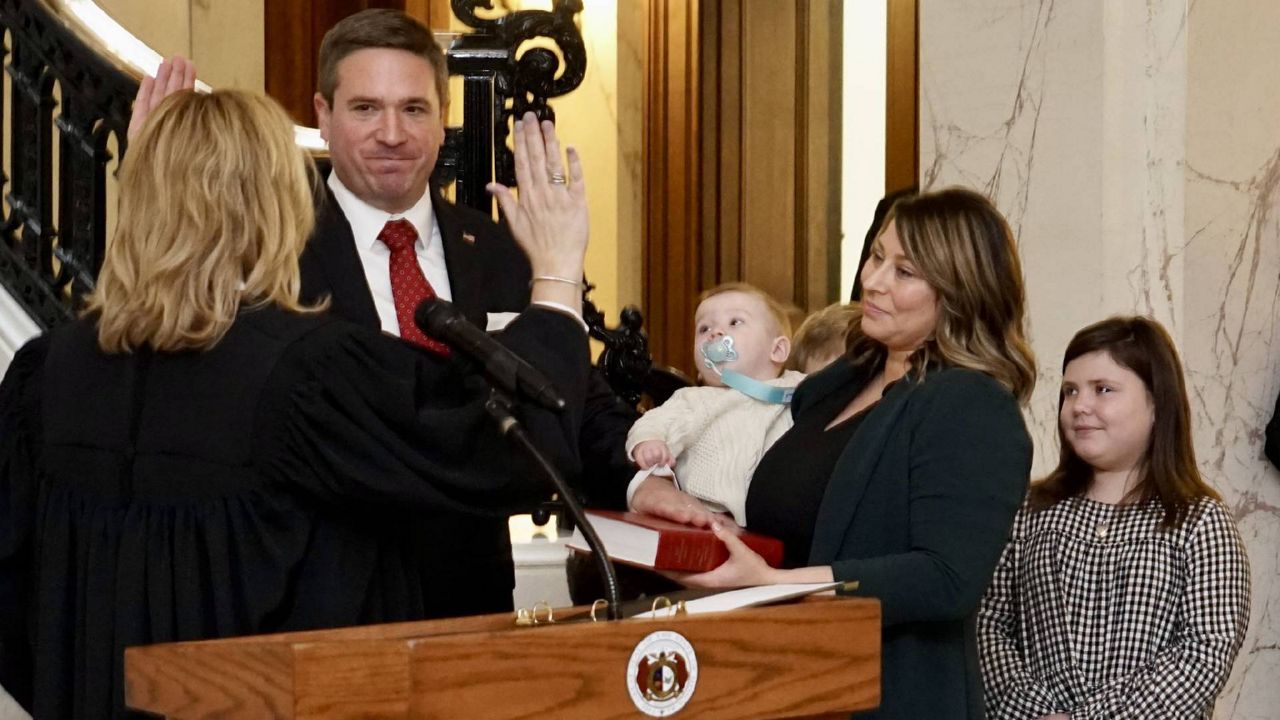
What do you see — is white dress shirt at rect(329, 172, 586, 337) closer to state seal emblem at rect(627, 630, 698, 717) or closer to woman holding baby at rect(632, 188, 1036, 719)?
woman holding baby at rect(632, 188, 1036, 719)

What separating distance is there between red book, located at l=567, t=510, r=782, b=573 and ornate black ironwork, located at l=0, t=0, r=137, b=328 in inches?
85.9

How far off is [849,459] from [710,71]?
16.0ft

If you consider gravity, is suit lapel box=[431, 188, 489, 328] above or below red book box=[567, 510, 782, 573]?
above

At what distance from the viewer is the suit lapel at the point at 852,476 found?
2789mm

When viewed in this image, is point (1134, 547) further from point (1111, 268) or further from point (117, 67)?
point (117, 67)

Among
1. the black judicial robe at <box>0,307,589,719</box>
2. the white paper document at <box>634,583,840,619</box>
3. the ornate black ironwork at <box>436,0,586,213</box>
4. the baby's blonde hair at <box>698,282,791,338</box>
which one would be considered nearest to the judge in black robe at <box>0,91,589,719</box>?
the black judicial robe at <box>0,307,589,719</box>

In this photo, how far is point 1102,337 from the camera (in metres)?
3.54

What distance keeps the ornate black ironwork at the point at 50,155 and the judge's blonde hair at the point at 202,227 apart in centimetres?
193

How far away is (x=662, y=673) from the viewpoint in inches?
76.9

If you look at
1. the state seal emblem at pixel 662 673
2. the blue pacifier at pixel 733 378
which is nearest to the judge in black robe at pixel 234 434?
the state seal emblem at pixel 662 673

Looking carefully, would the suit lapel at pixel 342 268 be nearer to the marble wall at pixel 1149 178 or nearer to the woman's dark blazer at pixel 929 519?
the woman's dark blazer at pixel 929 519

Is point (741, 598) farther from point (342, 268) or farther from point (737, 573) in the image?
point (342, 268)

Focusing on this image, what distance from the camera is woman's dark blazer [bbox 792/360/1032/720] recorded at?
2660mm

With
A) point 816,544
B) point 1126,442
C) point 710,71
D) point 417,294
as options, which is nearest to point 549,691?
point 816,544
